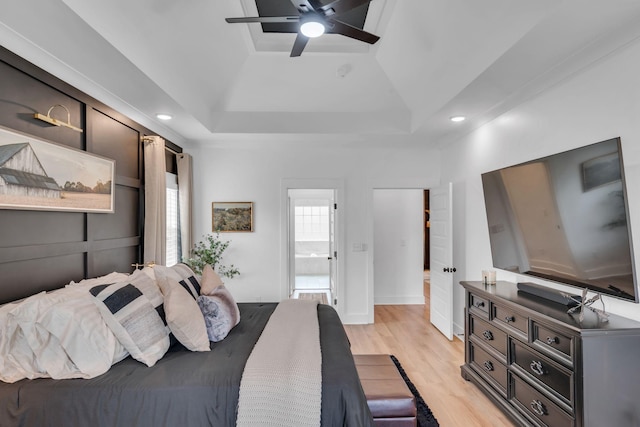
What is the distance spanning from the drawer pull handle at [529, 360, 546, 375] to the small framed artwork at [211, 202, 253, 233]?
3597 millimetres

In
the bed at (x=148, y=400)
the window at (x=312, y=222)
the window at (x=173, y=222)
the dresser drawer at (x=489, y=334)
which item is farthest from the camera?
the window at (x=312, y=222)

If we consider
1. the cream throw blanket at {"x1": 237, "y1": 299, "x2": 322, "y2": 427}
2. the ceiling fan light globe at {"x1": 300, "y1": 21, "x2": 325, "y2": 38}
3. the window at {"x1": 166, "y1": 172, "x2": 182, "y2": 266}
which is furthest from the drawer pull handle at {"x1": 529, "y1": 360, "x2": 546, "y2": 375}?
the window at {"x1": 166, "y1": 172, "x2": 182, "y2": 266}

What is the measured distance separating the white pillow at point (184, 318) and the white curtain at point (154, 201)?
1391 mm

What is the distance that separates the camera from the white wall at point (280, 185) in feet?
15.4

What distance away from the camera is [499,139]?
10.8ft

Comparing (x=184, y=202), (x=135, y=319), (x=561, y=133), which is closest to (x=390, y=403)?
(x=135, y=319)

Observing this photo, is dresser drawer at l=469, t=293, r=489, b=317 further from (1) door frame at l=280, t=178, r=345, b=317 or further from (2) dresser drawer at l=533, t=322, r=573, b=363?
(1) door frame at l=280, t=178, r=345, b=317

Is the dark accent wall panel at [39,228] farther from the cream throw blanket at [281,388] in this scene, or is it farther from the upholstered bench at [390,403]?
the upholstered bench at [390,403]

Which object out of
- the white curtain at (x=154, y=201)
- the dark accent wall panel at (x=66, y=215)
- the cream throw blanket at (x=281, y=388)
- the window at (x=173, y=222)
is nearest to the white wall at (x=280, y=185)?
the window at (x=173, y=222)

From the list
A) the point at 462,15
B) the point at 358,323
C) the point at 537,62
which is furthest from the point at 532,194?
the point at 358,323

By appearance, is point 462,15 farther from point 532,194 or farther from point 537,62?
point 532,194

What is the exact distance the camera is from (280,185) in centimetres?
475

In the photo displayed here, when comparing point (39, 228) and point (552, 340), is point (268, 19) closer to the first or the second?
point (39, 228)

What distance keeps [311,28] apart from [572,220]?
2.11 meters
